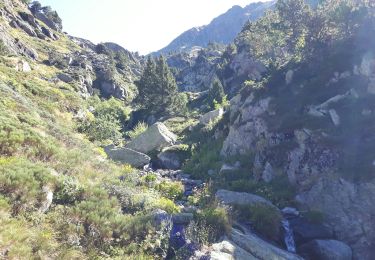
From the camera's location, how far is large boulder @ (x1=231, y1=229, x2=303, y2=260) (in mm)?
13031

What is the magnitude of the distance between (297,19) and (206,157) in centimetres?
3130

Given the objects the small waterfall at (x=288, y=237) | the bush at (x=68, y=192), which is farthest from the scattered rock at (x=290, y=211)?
the bush at (x=68, y=192)

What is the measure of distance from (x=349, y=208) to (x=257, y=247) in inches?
307

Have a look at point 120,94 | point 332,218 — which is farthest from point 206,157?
point 120,94

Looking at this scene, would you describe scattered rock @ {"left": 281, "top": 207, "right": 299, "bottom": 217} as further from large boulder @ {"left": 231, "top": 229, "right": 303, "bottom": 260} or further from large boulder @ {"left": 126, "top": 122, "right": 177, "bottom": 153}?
large boulder @ {"left": 126, "top": 122, "right": 177, "bottom": 153}

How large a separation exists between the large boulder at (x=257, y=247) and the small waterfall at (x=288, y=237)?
1.53 m

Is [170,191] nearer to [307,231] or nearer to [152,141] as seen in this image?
[307,231]

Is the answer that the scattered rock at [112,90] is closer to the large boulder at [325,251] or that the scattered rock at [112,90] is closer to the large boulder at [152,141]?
the large boulder at [152,141]

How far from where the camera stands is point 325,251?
1591 centimetres

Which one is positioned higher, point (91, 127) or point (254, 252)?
point (91, 127)

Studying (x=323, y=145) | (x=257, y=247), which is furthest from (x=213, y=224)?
Result: (x=323, y=145)

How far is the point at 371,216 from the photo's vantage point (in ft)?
59.5

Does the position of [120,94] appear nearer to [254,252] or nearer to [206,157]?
[206,157]

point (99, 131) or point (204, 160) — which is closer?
point (204, 160)
